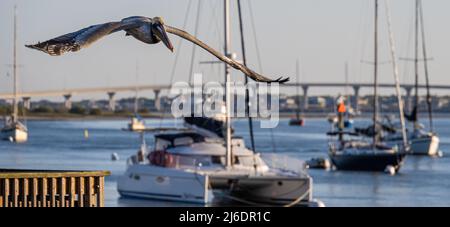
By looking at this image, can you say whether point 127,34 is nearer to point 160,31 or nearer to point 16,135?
point 160,31

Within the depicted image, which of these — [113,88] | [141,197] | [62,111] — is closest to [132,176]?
[141,197]

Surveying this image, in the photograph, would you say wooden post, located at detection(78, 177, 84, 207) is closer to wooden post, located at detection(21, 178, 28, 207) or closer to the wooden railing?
the wooden railing

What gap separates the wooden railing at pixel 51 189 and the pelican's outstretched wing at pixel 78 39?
4.53 feet

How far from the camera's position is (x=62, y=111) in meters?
183

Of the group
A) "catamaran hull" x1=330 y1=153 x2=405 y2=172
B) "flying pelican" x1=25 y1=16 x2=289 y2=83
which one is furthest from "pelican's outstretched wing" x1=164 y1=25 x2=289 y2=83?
"catamaran hull" x1=330 y1=153 x2=405 y2=172

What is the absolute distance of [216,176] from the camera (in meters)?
32.0

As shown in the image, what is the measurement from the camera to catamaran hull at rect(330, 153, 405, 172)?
1884 inches

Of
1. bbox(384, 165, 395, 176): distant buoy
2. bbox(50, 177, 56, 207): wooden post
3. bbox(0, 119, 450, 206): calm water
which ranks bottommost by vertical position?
bbox(0, 119, 450, 206): calm water

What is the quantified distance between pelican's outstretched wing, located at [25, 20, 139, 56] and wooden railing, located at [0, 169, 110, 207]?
1.38m

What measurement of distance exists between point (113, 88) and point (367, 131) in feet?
239

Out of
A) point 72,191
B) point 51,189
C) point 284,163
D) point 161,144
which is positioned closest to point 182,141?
point 161,144

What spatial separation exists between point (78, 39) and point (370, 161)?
3559 centimetres
